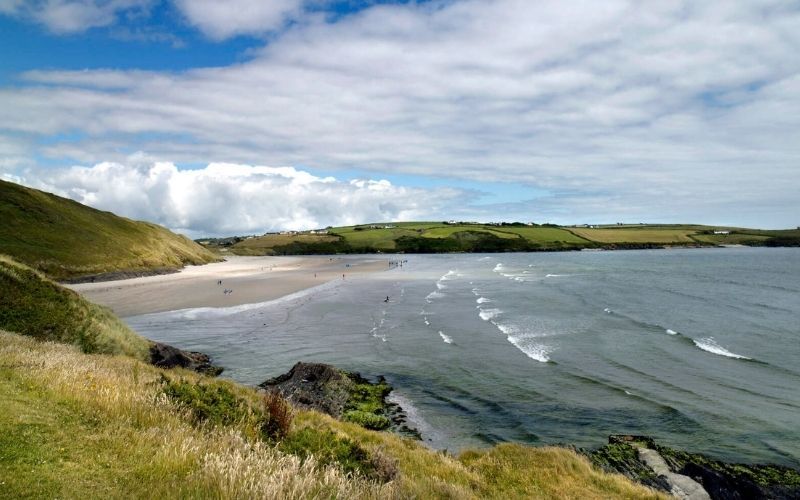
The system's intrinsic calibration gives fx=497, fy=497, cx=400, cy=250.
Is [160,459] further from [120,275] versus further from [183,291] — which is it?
[120,275]

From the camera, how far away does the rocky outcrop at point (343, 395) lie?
23.4 m

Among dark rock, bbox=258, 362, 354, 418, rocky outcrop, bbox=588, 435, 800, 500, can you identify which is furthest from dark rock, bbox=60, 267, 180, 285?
rocky outcrop, bbox=588, 435, 800, 500

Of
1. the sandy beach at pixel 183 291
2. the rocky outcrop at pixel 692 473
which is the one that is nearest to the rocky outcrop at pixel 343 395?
the rocky outcrop at pixel 692 473

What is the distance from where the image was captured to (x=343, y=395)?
27328 millimetres

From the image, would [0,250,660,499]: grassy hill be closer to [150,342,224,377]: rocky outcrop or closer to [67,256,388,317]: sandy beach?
[150,342,224,377]: rocky outcrop

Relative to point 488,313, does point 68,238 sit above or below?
above

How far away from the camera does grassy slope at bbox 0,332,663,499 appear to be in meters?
6.78

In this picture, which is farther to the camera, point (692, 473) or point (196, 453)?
point (692, 473)

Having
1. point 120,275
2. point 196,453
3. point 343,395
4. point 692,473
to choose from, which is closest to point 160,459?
point 196,453

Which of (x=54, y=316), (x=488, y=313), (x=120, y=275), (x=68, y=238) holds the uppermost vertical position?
(x=68, y=238)

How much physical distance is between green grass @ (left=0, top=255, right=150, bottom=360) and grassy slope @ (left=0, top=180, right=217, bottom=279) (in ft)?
207

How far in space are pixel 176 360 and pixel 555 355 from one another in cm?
2631

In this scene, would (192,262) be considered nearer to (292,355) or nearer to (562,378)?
(292,355)

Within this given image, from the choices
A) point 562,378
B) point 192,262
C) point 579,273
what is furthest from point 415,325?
point 192,262
